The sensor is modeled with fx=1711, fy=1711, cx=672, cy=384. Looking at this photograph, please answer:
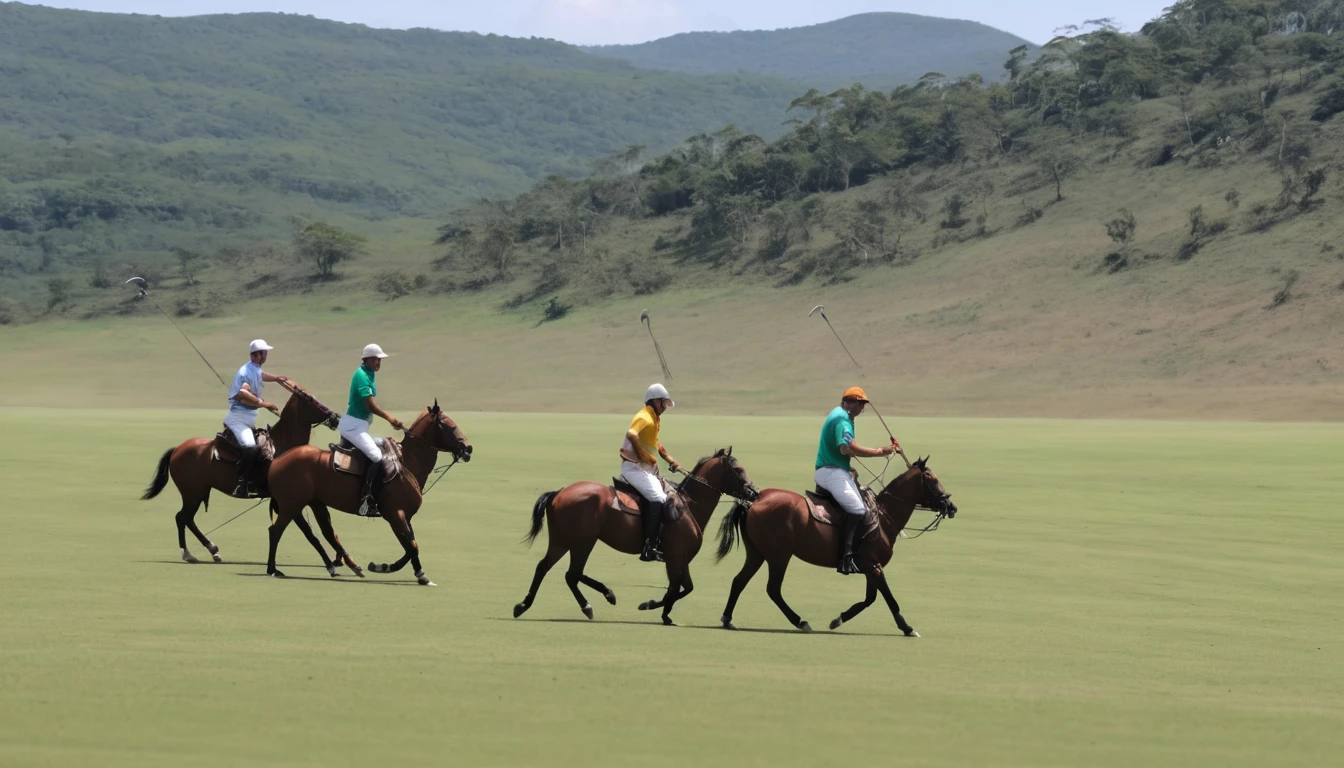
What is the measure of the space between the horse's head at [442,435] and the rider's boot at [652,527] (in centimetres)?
285

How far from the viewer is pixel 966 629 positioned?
13.6 metres

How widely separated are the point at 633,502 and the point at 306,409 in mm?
4866

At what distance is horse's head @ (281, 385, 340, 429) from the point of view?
55.9 feet

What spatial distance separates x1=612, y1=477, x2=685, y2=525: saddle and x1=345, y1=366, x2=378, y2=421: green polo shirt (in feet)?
10.2

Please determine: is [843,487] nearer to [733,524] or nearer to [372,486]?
[733,524]

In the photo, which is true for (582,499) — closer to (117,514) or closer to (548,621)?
(548,621)

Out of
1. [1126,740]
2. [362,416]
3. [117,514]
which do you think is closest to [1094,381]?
[117,514]

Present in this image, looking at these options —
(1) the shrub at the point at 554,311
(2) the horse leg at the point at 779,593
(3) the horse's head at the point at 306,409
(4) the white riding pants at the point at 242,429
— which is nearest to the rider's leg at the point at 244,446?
(4) the white riding pants at the point at 242,429

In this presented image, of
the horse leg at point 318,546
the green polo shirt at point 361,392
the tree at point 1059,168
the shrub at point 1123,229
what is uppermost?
the green polo shirt at point 361,392

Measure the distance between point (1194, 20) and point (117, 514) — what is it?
102 metres

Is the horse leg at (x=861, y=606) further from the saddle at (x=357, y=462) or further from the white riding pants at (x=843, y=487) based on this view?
the saddle at (x=357, y=462)

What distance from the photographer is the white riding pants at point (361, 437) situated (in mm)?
15953

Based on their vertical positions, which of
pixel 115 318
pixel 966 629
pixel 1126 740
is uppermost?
pixel 1126 740

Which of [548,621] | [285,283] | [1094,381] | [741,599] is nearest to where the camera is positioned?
[548,621]
